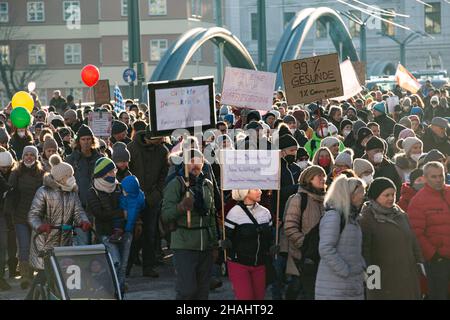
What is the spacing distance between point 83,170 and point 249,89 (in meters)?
5.98

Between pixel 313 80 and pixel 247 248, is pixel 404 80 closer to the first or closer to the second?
pixel 313 80

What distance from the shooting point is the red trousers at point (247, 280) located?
10.2 m

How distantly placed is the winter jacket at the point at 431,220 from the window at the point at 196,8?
82.4m

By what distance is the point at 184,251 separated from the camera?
35.1ft

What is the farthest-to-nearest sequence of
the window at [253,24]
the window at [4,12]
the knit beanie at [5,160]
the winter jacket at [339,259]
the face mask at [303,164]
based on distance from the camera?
1. the window at [253,24]
2. the window at [4,12]
3. the knit beanie at [5,160]
4. the face mask at [303,164]
5. the winter jacket at [339,259]

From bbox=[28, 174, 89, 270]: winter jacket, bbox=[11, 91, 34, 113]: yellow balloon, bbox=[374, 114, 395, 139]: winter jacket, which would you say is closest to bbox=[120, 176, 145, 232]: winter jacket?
bbox=[28, 174, 89, 270]: winter jacket

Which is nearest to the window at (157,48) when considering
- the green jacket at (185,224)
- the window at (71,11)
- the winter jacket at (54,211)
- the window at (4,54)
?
the window at (71,11)

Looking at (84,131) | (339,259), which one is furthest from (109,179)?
(339,259)

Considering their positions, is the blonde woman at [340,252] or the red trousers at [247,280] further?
the red trousers at [247,280]

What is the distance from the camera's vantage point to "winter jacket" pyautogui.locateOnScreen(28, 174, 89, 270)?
38.4ft

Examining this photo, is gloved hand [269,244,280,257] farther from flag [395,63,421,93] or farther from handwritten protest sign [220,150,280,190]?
flag [395,63,421,93]

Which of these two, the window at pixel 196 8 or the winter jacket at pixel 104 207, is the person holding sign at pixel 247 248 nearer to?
the winter jacket at pixel 104 207

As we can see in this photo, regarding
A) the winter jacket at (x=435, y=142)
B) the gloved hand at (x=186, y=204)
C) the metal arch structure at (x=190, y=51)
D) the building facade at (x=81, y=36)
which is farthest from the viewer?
the building facade at (x=81, y=36)
